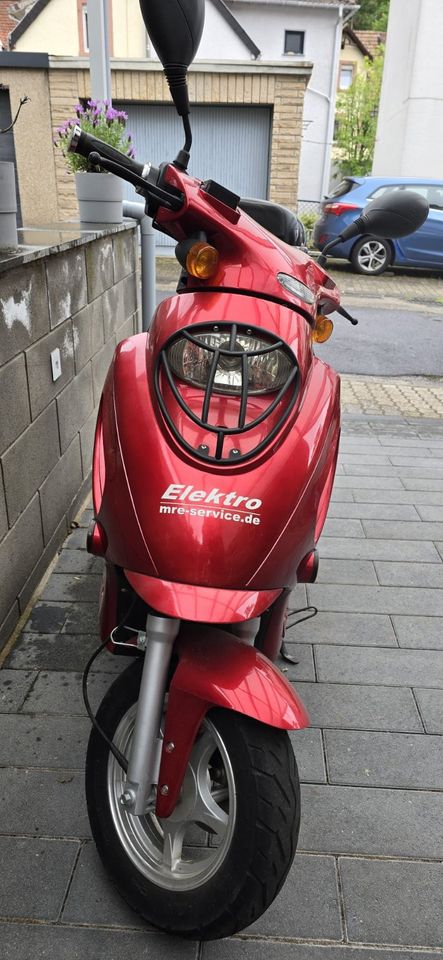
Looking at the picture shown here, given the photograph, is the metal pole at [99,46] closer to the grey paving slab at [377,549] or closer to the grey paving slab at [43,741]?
the grey paving slab at [377,549]

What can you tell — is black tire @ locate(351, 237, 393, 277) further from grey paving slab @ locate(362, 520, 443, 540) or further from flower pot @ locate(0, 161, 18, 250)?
flower pot @ locate(0, 161, 18, 250)

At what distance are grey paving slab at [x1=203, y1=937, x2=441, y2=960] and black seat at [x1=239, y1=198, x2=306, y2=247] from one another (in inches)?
75.1

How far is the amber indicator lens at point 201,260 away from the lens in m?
Answer: 1.69

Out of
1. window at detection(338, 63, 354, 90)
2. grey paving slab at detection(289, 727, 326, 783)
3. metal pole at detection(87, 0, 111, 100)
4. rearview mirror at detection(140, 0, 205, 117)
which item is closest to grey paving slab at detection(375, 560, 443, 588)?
Result: grey paving slab at detection(289, 727, 326, 783)

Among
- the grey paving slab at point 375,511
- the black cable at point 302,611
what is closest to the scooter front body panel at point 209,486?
the black cable at point 302,611

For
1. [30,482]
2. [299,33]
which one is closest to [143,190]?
[30,482]

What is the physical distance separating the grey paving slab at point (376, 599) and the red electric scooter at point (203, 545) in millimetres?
1111

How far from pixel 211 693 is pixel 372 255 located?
1248 cm

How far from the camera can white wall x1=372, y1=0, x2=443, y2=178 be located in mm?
18359

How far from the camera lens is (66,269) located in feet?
10.3

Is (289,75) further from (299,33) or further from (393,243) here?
(299,33)

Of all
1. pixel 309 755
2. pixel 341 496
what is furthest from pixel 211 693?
pixel 341 496

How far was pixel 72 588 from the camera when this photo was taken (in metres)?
2.94

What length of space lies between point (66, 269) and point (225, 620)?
2.17 metres
